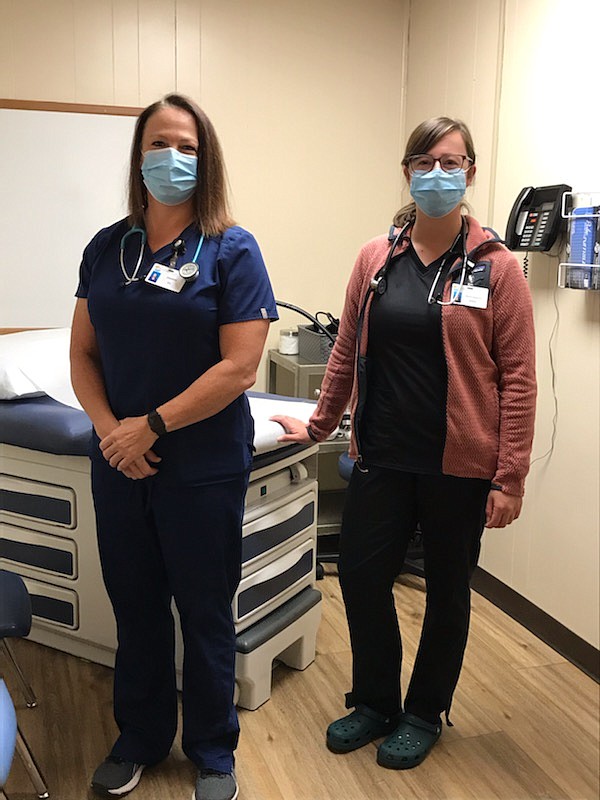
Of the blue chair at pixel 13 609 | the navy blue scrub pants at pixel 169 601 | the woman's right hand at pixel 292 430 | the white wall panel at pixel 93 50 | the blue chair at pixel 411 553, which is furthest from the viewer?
the white wall panel at pixel 93 50

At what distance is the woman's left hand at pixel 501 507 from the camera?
5.66 feet

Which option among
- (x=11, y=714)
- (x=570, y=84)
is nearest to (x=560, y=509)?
(x=570, y=84)

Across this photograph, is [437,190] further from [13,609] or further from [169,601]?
[13,609]

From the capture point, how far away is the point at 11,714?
1.31 metres

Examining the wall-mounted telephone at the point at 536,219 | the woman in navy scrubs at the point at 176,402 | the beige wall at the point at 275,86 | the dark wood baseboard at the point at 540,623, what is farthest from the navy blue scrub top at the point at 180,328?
the beige wall at the point at 275,86

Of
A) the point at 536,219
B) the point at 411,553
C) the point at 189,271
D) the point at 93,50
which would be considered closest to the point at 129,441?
the point at 189,271

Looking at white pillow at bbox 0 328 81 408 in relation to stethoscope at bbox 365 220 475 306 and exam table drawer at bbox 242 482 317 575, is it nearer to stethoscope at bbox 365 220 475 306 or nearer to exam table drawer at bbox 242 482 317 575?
exam table drawer at bbox 242 482 317 575

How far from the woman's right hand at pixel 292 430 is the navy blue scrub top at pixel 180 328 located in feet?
1.28

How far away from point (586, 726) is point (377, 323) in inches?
45.5

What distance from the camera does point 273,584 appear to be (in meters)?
2.20

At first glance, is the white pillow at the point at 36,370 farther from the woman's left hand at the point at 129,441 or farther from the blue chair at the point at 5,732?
the blue chair at the point at 5,732

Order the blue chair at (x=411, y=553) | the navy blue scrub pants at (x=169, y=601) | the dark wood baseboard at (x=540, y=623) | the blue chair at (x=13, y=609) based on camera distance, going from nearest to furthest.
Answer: the blue chair at (x=13, y=609)
the navy blue scrub pants at (x=169, y=601)
the dark wood baseboard at (x=540, y=623)
the blue chair at (x=411, y=553)

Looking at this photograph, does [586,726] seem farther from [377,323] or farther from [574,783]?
[377,323]

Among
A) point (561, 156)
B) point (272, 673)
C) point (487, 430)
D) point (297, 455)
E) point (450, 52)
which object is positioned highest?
point (450, 52)
